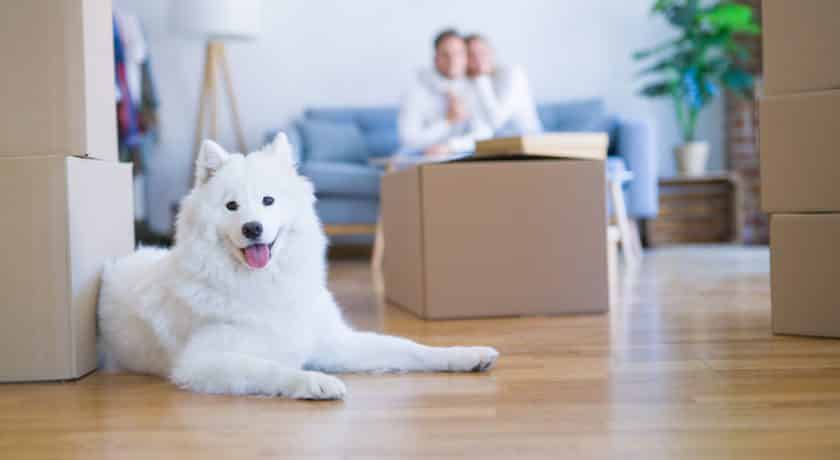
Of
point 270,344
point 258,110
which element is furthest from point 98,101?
point 258,110

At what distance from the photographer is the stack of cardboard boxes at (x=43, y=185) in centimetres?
179

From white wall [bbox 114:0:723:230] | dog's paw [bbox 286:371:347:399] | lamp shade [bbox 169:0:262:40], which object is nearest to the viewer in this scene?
dog's paw [bbox 286:371:347:399]

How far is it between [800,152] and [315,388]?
124 cm

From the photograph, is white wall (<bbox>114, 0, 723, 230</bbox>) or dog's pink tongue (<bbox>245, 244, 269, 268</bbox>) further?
white wall (<bbox>114, 0, 723, 230</bbox>)

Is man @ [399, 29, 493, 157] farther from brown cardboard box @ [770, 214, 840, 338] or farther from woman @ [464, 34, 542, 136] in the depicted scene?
brown cardboard box @ [770, 214, 840, 338]

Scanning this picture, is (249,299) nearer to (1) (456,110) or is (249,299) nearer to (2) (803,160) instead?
(2) (803,160)

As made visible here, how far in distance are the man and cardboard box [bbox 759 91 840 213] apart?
2185 mm

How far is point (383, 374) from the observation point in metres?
1.80

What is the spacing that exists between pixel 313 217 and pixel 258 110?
14.6 ft

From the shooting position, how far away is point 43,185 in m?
1.79

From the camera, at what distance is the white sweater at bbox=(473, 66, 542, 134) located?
14.1 feet

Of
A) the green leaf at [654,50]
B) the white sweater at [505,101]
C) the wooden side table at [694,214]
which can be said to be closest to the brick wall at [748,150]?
the wooden side table at [694,214]

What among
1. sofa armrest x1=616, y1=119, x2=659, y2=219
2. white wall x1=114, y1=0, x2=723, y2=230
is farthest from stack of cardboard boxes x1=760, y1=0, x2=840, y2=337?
white wall x1=114, y1=0, x2=723, y2=230

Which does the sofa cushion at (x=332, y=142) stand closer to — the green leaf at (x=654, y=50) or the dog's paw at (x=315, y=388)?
the green leaf at (x=654, y=50)
